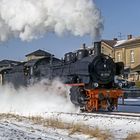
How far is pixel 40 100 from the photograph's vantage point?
25.2m

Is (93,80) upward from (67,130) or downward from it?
upward

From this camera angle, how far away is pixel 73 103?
22.9 meters

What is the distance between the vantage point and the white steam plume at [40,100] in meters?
23.8

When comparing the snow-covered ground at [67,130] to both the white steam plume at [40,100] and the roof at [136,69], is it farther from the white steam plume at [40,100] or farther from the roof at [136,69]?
the roof at [136,69]

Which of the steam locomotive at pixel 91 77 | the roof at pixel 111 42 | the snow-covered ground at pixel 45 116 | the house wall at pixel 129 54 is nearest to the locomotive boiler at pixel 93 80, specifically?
the steam locomotive at pixel 91 77

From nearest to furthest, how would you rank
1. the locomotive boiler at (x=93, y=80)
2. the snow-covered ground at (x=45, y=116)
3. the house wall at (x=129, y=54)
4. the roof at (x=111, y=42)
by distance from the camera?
the snow-covered ground at (x=45, y=116) → the locomotive boiler at (x=93, y=80) → the house wall at (x=129, y=54) → the roof at (x=111, y=42)

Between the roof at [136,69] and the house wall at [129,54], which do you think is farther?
the house wall at [129,54]

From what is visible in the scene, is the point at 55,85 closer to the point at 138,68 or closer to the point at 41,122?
the point at 41,122

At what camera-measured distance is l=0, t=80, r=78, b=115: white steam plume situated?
23.8 m

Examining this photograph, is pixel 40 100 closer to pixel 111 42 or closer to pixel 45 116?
pixel 45 116

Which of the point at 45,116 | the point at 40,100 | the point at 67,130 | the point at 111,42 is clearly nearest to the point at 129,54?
the point at 111,42

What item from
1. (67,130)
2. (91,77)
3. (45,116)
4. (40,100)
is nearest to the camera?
(67,130)

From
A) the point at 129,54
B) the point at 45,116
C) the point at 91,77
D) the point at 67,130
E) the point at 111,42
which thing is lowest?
the point at 67,130

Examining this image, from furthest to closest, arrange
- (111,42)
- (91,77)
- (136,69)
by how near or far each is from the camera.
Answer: (111,42)
(136,69)
(91,77)
